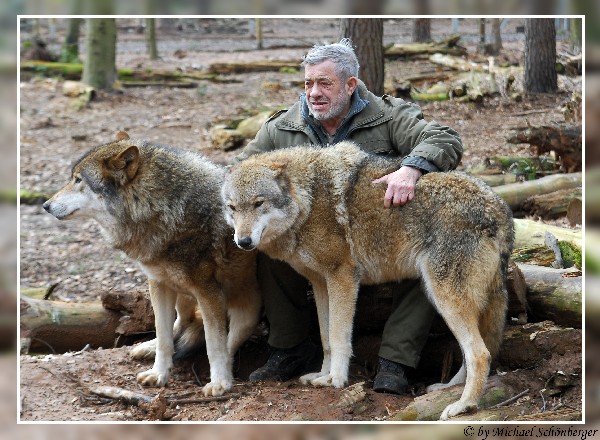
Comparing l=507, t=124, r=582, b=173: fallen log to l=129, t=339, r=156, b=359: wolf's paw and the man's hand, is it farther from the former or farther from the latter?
l=129, t=339, r=156, b=359: wolf's paw

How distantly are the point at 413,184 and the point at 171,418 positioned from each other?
9.32ft

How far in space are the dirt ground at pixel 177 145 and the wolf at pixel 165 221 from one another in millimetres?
527

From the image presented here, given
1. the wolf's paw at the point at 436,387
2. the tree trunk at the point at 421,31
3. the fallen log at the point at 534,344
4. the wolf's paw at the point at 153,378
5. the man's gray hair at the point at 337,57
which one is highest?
the tree trunk at the point at 421,31

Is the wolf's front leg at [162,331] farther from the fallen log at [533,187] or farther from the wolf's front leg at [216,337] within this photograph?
the fallen log at [533,187]

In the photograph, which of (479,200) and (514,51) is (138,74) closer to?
(514,51)

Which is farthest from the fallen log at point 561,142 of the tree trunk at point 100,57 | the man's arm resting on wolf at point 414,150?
the tree trunk at point 100,57

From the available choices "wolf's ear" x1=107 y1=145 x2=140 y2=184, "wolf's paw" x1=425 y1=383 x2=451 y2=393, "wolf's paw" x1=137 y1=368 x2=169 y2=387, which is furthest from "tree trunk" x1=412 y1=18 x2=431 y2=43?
"wolf's paw" x1=137 y1=368 x2=169 y2=387

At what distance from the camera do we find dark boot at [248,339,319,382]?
660 cm

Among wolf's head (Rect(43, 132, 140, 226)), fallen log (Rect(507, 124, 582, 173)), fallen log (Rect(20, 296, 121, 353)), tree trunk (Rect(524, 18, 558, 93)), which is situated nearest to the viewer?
wolf's head (Rect(43, 132, 140, 226))

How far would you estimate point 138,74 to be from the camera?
608 inches

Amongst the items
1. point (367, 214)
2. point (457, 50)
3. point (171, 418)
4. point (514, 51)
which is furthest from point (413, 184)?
point (457, 50)

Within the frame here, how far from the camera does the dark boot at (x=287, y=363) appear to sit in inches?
260

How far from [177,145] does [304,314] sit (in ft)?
22.2

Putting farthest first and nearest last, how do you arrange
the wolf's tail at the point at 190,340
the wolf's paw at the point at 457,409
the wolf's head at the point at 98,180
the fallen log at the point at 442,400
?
the wolf's tail at the point at 190,340 → the wolf's head at the point at 98,180 → the fallen log at the point at 442,400 → the wolf's paw at the point at 457,409
